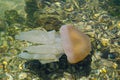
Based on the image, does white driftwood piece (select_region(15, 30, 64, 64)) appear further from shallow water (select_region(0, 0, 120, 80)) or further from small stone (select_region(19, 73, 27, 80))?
small stone (select_region(19, 73, 27, 80))

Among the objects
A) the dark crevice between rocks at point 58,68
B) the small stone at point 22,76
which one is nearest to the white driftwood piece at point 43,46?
the dark crevice between rocks at point 58,68

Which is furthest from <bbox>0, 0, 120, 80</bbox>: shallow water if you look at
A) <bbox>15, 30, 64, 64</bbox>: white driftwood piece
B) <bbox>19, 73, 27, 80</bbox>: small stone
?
<bbox>15, 30, 64, 64</bbox>: white driftwood piece

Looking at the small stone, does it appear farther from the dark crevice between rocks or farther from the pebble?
the dark crevice between rocks

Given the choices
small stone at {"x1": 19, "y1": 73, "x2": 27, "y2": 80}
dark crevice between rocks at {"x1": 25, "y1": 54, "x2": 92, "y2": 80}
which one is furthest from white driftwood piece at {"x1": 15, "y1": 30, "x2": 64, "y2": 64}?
small stone at {"x1": 19, "y1": 73, "x2": 27, "y2": 80}

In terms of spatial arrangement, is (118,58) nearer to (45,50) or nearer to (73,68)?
(73,68)

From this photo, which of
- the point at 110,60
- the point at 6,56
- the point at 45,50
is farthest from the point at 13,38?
the point at 110,60

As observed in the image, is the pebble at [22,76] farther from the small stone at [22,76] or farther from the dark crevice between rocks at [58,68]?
the dark crevice between rocks at [58,68]

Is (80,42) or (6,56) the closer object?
(80,42)

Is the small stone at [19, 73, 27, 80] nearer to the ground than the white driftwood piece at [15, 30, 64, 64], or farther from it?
nearer to the ground

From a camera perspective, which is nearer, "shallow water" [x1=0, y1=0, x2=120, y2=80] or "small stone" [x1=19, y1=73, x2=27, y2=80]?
"small stone" [x1=19, y1=73, x2=27, y2=80]
